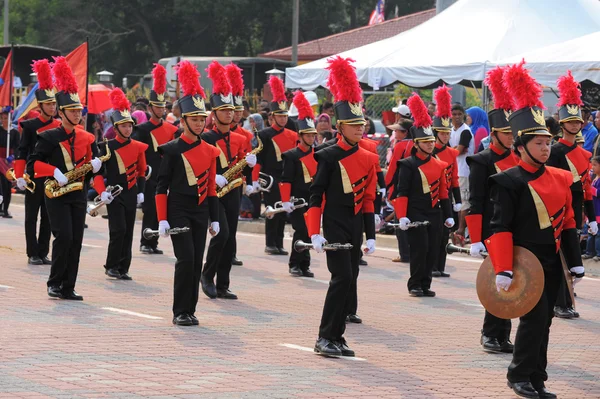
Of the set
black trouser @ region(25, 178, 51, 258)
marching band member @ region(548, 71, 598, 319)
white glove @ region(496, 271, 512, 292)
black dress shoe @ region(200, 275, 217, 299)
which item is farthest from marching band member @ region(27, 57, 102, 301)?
white glove @ region(496, 271, 512, 292)

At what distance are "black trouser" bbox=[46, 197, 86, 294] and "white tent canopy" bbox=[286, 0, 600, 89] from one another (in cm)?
833

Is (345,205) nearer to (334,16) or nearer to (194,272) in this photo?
(194,272)

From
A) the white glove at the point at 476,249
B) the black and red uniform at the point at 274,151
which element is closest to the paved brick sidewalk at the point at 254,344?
the white glove at the point at 476,249

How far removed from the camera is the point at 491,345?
10.4 metres

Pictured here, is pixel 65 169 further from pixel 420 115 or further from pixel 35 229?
pixel 420 115

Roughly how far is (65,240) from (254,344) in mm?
3030

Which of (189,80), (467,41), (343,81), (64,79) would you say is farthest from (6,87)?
(343,81)

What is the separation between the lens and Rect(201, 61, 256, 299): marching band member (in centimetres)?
1296

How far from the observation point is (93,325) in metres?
10.9

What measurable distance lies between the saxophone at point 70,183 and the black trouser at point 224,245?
149 centimetres

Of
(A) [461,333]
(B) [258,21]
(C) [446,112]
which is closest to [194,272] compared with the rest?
(A) [461,333]

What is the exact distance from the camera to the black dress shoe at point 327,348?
32.1 ft

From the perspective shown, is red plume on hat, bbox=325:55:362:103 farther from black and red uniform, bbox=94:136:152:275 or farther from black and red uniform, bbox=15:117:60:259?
black and red uniform, bbox=15:117:60:259

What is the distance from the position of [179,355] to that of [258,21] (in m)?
48.1
